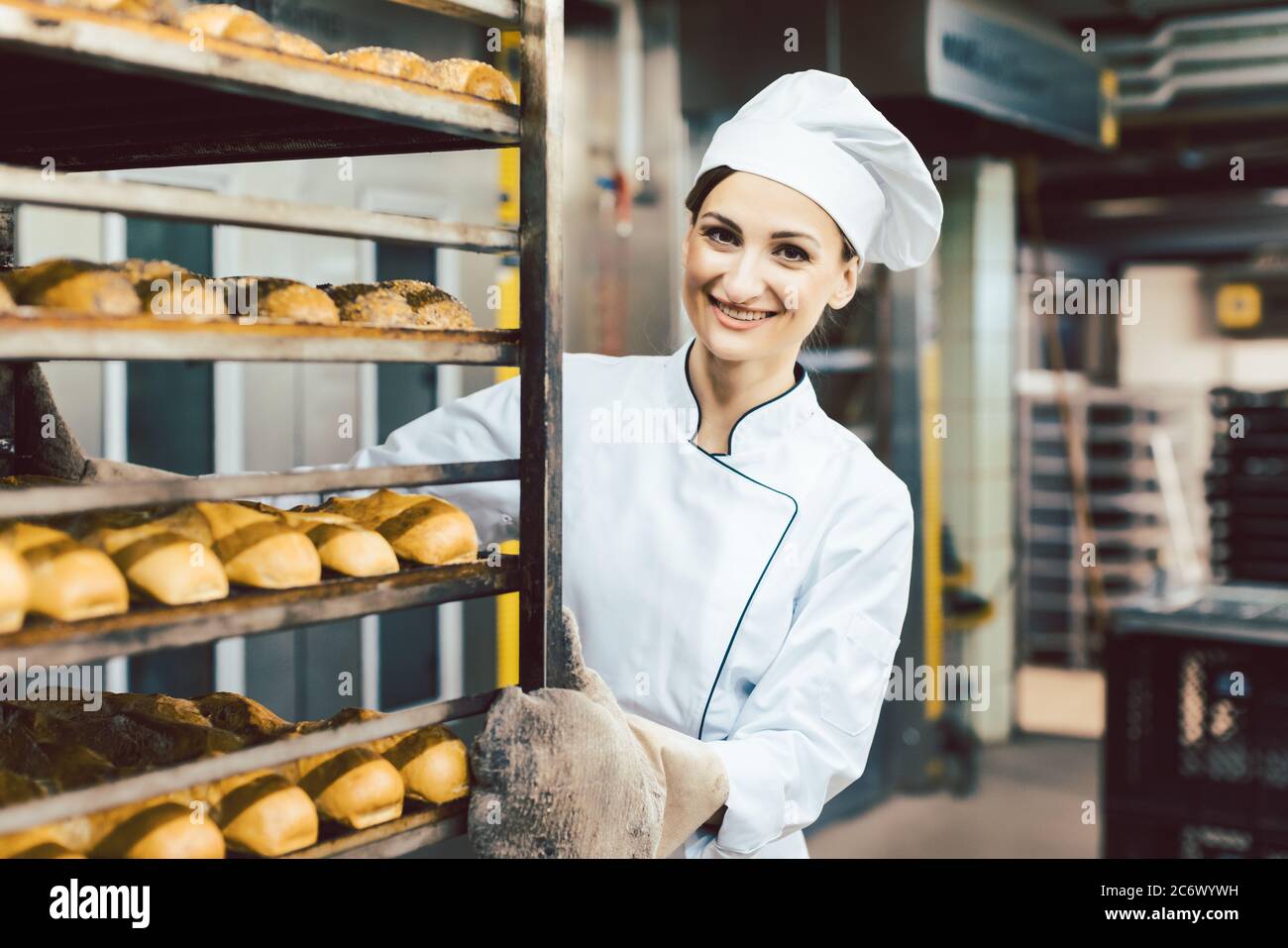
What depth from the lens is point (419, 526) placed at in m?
1.15

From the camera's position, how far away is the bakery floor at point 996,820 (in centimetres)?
455

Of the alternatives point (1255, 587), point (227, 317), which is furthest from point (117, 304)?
point (1255, 587)

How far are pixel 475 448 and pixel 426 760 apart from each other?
525 mm

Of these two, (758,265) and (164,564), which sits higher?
(758,265)

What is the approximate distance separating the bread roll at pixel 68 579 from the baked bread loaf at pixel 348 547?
0.58 feet

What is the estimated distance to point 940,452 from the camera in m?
5.78

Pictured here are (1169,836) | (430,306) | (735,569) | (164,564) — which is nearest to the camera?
(164,564)

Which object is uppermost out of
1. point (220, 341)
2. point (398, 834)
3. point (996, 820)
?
point (220, 341)

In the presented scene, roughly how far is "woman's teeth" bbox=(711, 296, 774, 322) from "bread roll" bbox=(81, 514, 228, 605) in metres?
0.59

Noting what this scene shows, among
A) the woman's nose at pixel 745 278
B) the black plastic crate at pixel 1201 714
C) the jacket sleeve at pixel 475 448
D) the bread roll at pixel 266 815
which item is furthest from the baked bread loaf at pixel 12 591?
the black plastic crate at pixel 1201 714

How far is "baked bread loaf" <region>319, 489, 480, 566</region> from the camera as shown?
1.14 meters

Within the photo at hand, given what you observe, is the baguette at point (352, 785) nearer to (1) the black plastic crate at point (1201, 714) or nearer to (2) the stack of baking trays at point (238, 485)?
(2) the stack of baking trays at point (238, 485)

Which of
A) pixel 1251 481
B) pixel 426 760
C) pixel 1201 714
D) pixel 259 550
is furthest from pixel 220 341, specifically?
pixel 1251 481

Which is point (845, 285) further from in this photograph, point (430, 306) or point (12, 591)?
point (12, 591)
